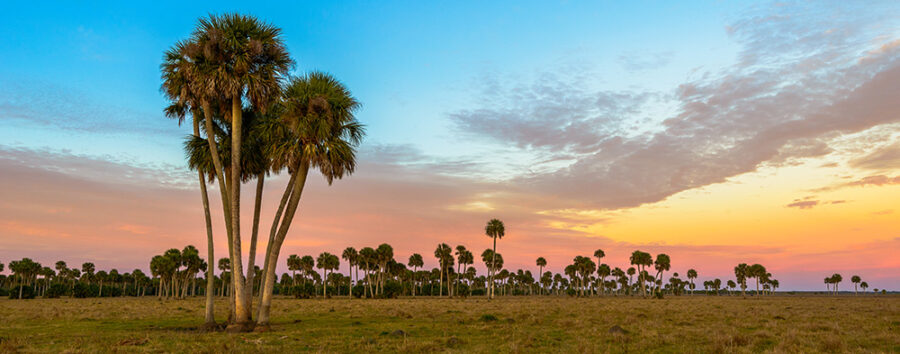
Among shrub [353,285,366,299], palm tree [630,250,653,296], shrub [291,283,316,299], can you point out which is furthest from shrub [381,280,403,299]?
palm tree [630,250,653,296]

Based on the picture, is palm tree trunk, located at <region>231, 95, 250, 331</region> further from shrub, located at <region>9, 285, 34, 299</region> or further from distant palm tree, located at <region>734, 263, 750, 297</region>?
distant palm tree, located at <region>734, 263, 750, 297</region>

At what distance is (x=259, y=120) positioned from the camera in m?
29.6

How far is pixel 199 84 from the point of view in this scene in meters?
25.7

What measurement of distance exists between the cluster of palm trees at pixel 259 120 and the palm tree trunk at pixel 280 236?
0.05 m

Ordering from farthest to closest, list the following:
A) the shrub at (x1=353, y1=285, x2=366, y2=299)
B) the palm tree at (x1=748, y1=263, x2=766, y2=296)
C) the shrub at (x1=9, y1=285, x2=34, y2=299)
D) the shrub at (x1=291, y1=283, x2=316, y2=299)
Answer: the palm tree at (x1=748, y1=263, x2=766, y2=296), the shrub at (x1=353, y1=285, x2=366, y2=299), the shrub at (x1=9, y1=285, x2=34, y2=299), the shrub at (x1=291, y1=283, x2=316, y2=299)

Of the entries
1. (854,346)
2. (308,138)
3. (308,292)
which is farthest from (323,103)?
(308,292)

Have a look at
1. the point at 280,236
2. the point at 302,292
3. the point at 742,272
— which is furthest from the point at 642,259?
the point at 280,236

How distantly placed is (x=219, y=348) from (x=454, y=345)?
885 centimetres

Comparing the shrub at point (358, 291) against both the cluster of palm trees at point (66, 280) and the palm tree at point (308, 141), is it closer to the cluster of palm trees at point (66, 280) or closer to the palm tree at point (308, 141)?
the cluster of palm trees at point (66, 280)

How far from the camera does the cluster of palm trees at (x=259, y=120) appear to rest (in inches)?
1029

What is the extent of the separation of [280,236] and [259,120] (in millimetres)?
7048

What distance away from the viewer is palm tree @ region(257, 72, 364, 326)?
26969mm

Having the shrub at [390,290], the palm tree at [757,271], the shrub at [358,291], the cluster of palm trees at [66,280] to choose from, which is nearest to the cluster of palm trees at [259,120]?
the shrub at [390,290]

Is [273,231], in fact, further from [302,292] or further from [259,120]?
[302,292]
